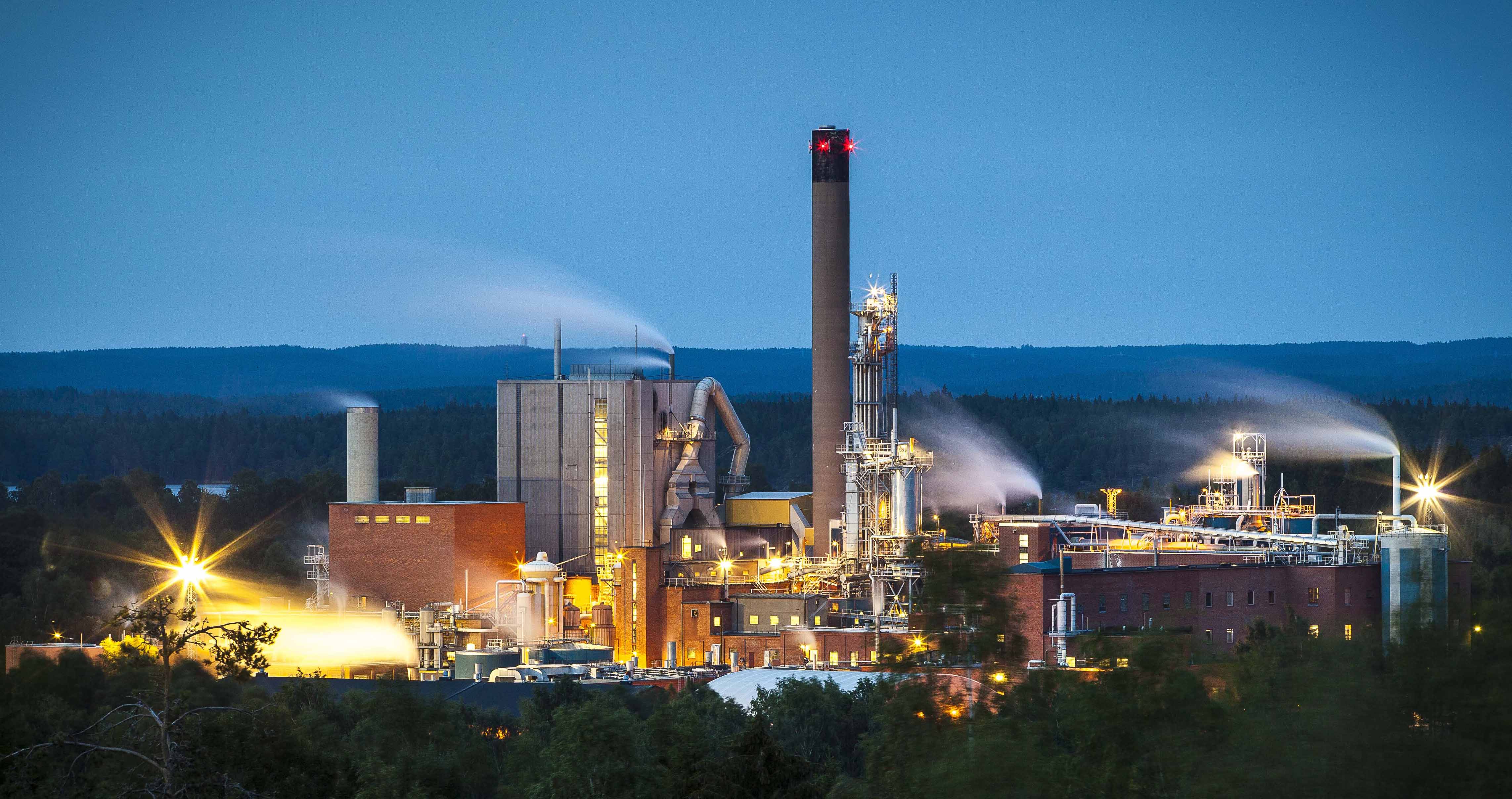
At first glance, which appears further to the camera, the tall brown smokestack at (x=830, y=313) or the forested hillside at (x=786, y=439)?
the forested hillside at (x=786, y=439)

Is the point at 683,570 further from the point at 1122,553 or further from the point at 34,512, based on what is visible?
the point at 34,512

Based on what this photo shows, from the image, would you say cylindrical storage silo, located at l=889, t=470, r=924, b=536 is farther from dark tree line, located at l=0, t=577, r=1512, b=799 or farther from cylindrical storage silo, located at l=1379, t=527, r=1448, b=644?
dark tree line, located at l=0, t=577, r=1512, b=799

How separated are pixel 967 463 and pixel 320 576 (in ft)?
254

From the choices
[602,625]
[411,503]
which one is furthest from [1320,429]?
[411,503]

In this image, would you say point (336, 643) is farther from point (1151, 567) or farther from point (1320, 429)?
point (1320, 429)

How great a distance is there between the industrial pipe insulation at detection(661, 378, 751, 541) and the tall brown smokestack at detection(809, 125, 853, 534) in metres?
3.89

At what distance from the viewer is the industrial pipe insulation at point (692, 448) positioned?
73250 millimetres

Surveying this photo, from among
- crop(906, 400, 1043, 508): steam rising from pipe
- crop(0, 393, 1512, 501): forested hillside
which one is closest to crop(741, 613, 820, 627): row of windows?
crop(906, 400, 1043, 508): steam rising from pipe

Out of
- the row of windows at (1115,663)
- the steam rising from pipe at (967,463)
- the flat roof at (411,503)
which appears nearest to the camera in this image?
the row of windows at (1115,663)

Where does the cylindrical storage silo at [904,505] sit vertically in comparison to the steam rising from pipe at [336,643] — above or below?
above

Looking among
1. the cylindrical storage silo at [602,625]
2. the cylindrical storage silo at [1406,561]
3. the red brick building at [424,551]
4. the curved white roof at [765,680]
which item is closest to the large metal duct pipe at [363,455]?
the red brick building at [424,551]

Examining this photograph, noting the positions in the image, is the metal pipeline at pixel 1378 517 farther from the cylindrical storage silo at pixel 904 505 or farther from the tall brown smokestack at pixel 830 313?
the tall brown smokestack at pixel 830 313

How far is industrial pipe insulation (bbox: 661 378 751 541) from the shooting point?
73250 millimetres

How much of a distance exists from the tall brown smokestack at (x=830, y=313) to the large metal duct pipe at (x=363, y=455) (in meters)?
16.9
